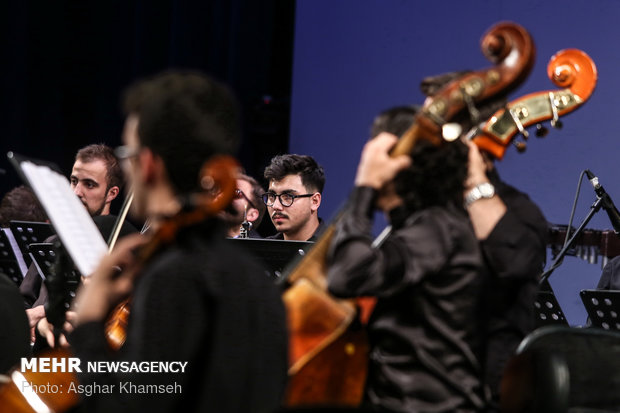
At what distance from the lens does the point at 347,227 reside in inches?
75.5

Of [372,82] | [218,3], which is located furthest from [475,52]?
[218,3]

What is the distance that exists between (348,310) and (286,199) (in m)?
2.68

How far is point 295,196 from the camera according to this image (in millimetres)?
4637

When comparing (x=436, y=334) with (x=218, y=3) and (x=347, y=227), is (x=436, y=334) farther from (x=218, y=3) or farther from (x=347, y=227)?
(x=218, y=3)

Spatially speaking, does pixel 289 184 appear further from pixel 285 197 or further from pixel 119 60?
pixel 119 60

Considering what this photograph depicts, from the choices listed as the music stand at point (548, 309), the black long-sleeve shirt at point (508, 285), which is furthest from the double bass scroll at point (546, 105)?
the music stand at point (548, 309)

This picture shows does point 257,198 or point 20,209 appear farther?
point 257,198

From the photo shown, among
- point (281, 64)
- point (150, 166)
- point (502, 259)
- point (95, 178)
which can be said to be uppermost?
point (281, 64)

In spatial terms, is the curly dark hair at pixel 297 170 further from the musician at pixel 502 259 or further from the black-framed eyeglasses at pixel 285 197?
the musician at pixel 502 259

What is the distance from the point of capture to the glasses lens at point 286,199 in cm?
464

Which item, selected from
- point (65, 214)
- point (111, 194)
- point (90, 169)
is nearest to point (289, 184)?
point (111, 194)

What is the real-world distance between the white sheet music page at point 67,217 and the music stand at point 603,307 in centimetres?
204

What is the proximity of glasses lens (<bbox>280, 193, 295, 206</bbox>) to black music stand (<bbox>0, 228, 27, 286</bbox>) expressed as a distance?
138 cm

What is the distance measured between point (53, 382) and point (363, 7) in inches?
175
